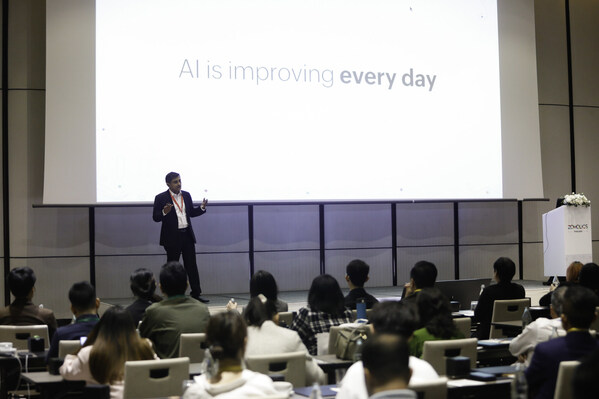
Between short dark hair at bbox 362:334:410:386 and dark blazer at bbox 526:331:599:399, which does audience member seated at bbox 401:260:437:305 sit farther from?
short dark hair at bbox 362:334:410:386

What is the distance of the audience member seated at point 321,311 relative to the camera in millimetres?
4742

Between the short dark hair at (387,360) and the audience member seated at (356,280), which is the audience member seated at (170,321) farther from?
the short dark hair at (387,360)

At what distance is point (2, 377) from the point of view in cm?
458

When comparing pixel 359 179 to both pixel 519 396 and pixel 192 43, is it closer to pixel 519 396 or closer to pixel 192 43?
pixel 192 43

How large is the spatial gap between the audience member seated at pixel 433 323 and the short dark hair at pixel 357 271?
1.54 m

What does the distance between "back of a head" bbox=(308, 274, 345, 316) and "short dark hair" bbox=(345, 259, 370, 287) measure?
92 centimetres

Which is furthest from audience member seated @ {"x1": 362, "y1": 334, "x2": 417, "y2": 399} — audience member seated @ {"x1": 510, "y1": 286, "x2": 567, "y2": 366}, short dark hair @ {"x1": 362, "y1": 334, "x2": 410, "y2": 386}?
audience member seated @ {"x1": 510, "y1": 286, "x2": 567, "y2": 366}

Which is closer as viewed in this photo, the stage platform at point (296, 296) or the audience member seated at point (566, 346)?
the audience member seated at point (566, 346)

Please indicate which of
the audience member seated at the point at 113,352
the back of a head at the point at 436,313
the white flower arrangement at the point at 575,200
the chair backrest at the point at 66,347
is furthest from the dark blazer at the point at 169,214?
the white flower arrangement at the point at 575,200

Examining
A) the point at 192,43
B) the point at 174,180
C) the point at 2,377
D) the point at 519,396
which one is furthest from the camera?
the point at 192,43

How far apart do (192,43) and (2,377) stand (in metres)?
4.94

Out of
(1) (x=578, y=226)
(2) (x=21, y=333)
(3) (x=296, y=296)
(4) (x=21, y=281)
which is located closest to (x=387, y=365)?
(2) (x=21, y=333)

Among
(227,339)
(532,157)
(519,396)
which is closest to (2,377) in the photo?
(227,339)

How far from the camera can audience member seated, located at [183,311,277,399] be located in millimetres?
2762
